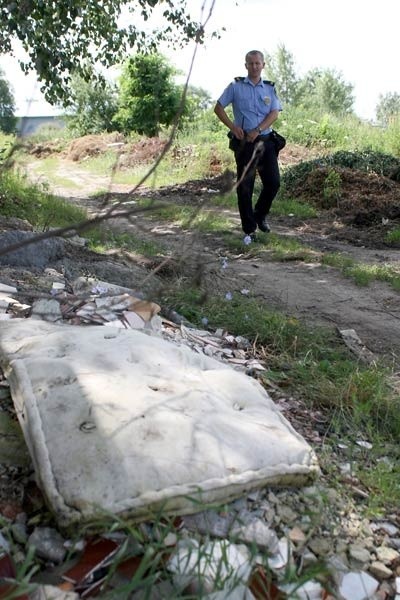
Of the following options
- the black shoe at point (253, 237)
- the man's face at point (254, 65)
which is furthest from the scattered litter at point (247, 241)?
the man's face at point (254, 65)

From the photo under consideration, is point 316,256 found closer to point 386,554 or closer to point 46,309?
point 46,309

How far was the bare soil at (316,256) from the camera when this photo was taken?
394 centimetres

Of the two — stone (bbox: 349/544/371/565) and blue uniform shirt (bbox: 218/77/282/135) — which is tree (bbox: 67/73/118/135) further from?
stone (bbox: 349/544/371/565)

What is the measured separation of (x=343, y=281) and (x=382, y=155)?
7454 mm

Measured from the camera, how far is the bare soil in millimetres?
3939

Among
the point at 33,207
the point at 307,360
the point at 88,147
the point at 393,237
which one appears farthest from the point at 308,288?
the point at 88,147

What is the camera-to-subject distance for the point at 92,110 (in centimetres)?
2605

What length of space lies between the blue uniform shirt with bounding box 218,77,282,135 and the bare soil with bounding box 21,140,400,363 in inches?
49.1

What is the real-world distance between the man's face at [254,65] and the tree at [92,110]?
59.4 ft

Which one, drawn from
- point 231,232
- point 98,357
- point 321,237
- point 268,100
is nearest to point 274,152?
point 268,100

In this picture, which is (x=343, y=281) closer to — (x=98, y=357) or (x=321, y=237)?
(x=321, y=237)

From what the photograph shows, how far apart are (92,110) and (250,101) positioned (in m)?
21.6

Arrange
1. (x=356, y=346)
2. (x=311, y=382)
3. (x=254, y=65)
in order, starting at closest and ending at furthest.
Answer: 1. (x=311, y=382)
2. (x=356, y=346)
3. (x=254, y=65)

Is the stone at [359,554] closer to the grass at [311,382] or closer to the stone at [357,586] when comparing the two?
the stone at [357,586]
